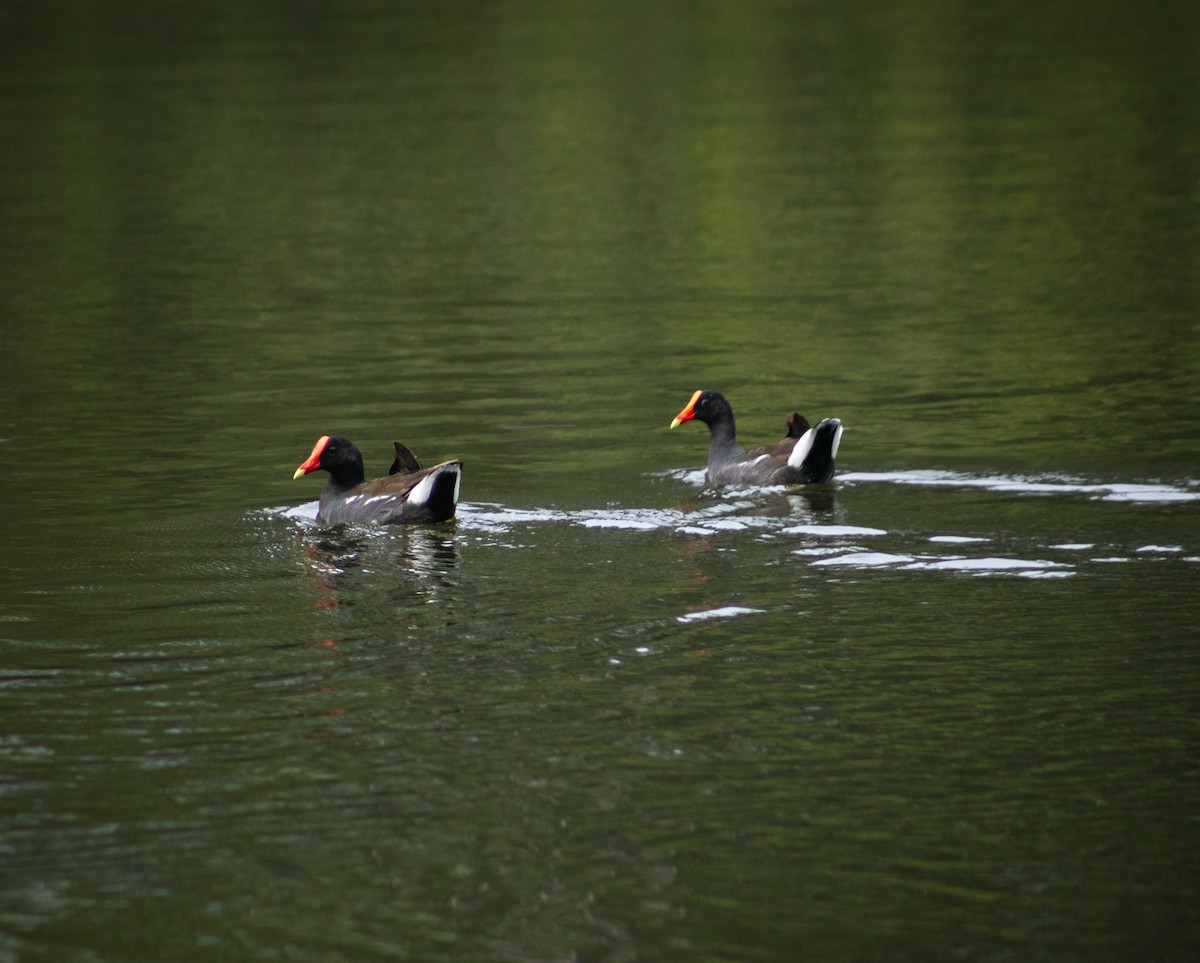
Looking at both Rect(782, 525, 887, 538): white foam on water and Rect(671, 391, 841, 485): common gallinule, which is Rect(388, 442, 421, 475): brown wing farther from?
Rect(782, 525, 887, 538): white foam on water

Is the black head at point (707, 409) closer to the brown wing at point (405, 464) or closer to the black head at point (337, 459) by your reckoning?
the brown wing at point (405, 464)

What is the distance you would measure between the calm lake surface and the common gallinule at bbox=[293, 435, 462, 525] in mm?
290

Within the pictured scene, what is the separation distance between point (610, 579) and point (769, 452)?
335 centimetres

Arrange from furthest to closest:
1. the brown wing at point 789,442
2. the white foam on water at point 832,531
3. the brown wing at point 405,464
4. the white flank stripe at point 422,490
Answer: the brown wing at point 789,442
the brown wing at point 405,464
the white flank stripe at point 422,490
the white foam on water at point 832,531

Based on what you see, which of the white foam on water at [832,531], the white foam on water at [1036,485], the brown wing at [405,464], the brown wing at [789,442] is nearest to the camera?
the white foam on water at [832,531]

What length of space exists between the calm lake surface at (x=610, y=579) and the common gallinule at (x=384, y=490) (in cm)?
29

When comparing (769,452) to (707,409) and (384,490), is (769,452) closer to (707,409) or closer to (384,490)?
(707,409)

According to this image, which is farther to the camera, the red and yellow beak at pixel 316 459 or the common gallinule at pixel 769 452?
the common gallinule at pixel 769 452

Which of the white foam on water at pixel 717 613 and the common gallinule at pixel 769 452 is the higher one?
the common gallinule at pixel 769 452

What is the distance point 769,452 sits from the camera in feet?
49.2

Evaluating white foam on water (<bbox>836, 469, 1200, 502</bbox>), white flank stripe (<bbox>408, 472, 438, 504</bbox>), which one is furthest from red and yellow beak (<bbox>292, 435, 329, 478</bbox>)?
white foam on water (<bbox>836, 469, 1200, 502</bbox>)

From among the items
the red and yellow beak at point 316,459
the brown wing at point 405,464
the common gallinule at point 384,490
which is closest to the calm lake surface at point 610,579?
the common gallinule at point 384,490

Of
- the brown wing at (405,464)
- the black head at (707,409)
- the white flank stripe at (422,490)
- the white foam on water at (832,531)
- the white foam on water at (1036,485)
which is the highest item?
the black head at (707,409)

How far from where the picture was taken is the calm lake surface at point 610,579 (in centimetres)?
750
